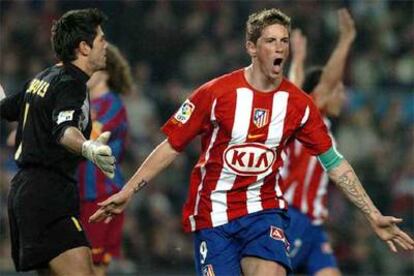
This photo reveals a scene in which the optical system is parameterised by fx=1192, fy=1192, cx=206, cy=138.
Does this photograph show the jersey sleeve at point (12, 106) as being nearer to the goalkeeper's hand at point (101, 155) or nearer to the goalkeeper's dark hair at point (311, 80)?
the goalkeeper's hand at point (101, 155)

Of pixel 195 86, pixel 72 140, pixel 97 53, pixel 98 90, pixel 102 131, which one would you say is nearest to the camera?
pixel 72 140

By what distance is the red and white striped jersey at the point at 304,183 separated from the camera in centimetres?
920

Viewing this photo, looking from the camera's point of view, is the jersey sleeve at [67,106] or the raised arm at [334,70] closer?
the jersey sleeve at [67,106]

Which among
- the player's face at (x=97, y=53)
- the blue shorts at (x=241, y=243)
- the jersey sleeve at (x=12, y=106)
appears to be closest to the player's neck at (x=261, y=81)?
the blue shorts at (x=241, y=243)

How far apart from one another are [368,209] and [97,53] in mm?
1871

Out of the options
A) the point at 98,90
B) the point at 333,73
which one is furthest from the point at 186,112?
the point at 333,73

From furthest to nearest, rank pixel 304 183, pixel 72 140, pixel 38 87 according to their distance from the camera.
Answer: pixel 304 183 < pixel 38 87 < pixel 72 140

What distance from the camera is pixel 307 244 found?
9.20 meters

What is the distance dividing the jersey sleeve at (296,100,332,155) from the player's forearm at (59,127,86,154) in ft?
4.74

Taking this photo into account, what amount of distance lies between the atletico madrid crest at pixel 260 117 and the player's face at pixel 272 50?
21 cm

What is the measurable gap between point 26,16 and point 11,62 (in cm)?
82

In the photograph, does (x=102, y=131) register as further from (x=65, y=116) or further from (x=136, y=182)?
Answer: (x=65, y=116)

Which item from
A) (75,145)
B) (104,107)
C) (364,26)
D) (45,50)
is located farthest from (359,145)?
(75,145)

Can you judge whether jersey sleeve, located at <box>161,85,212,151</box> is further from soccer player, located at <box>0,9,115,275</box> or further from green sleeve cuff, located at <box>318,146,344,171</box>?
green sleeve cuff, located at <box>318,146,344,171</box>
